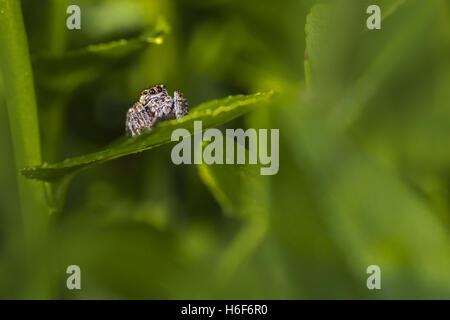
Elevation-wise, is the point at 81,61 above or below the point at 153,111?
above

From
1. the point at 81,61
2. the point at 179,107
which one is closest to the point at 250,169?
the point at 179,107

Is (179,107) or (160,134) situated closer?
(160,134)

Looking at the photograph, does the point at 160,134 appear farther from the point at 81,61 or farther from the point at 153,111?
the point at 81,61

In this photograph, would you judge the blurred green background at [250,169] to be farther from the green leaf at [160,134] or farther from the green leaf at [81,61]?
the green leaf at [160,134]

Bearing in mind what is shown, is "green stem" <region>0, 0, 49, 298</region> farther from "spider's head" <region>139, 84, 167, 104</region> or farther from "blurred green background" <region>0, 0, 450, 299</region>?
"spider's head" <region>139, 84, 167, 104</region>

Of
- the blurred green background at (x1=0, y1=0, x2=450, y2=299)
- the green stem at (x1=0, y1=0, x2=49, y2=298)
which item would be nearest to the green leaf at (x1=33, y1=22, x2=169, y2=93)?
the blurred green background at (x1=0, y1=0, x2=450, y2=299)

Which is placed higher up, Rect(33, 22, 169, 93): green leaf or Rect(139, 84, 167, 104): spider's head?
Rect(33, 22, 169, 93): green leaf

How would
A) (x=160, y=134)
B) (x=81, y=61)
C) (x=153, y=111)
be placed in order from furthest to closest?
(x=81, y=61), (x=153, y=111), (x=160, y=134)

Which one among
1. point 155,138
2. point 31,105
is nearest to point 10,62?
point 31,105
